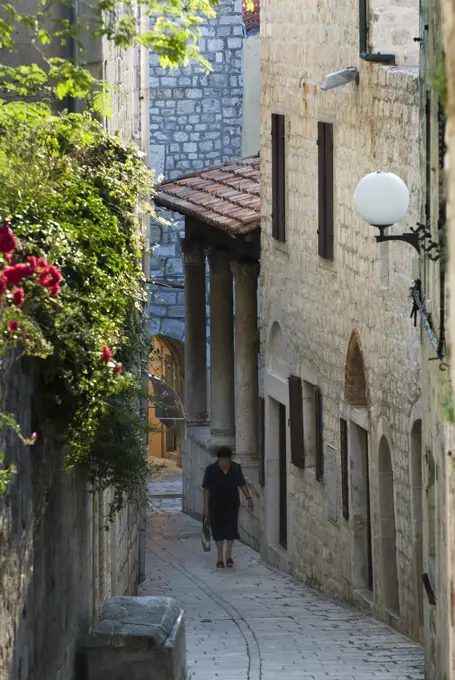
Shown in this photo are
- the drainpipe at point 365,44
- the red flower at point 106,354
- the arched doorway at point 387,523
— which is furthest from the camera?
the arched doorway at point 387,523

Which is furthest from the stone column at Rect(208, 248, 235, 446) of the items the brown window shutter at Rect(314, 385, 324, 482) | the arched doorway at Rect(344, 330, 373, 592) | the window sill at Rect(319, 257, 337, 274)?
the arched doorway at Rect(344, 330, 373, 592)

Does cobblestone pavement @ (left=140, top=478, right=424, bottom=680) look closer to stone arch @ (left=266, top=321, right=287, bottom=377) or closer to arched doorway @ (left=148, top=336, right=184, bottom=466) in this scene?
stone arch @ (left=266, top=321, right=287, bottom=377)

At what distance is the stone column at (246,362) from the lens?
68.8ft

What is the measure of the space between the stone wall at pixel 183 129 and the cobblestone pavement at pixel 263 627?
918cm

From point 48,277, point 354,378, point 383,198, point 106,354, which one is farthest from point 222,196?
point 48,277

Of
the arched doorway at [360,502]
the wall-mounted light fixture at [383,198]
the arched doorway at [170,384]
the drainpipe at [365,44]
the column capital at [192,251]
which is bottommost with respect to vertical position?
the arched doorway at [170,384]

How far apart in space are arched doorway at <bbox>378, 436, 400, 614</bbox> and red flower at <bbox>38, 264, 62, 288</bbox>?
7.06 meters

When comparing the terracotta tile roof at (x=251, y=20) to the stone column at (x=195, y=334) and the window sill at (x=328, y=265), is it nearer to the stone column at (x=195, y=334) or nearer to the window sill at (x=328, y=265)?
the stone column at (x=195, y=334)

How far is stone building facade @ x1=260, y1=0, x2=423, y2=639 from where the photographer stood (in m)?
13.0

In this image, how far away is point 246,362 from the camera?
21.2 metres

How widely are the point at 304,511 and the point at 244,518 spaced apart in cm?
351

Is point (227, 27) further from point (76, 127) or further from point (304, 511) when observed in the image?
point (76, 127)

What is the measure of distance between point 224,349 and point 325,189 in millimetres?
6412

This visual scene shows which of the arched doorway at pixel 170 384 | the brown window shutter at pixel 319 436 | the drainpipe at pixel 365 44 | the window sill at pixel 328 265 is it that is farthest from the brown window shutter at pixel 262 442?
the arched doorway at pixel 170 384
